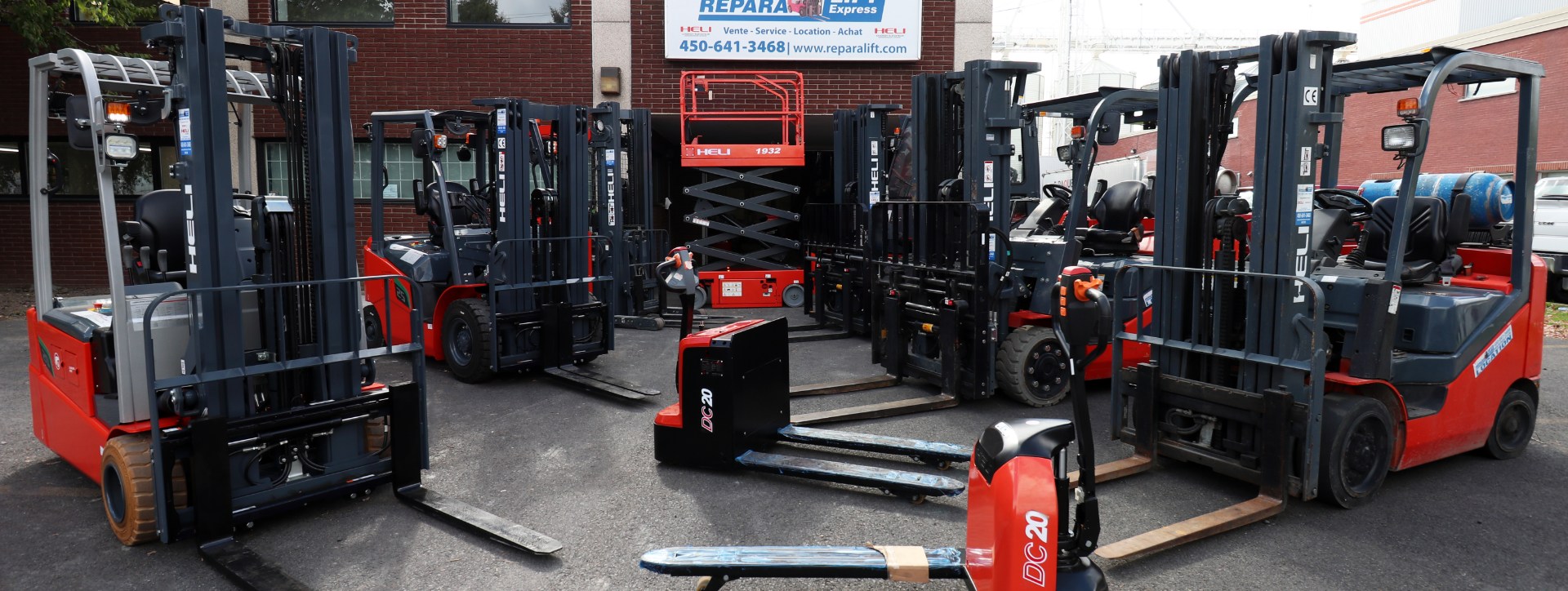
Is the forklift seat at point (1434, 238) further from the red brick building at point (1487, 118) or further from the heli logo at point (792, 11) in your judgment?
the red brick building at point (1487, 118)

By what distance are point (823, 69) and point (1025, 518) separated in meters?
14.9

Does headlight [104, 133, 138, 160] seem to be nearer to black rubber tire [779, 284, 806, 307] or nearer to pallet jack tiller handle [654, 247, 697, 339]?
pallet jack tiller handle [654, 247, 697, 339]

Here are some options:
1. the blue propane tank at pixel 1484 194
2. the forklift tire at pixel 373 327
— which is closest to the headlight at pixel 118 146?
the forklift tire at pixel 373 327

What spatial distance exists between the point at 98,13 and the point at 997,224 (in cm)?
1271

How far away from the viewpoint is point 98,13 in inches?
499

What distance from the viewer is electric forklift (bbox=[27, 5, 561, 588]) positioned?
4473 millimetres

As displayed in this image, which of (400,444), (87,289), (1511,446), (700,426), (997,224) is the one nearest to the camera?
(400,444)

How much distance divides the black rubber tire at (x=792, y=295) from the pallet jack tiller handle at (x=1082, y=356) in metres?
11.4

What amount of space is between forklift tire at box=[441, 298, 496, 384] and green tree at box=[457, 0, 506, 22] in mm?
9302

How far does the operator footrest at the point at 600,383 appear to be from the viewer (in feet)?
26.1

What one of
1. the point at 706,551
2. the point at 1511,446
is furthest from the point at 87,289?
the point at 1511,446

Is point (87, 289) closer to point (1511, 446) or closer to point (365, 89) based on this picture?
point (365, 89)

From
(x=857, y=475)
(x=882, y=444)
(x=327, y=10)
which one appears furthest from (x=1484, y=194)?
(x=327, y=10)

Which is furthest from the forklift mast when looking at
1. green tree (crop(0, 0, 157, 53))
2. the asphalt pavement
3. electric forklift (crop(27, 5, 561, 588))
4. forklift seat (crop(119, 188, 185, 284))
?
green tree (crop(0, 0, 157, 53))
